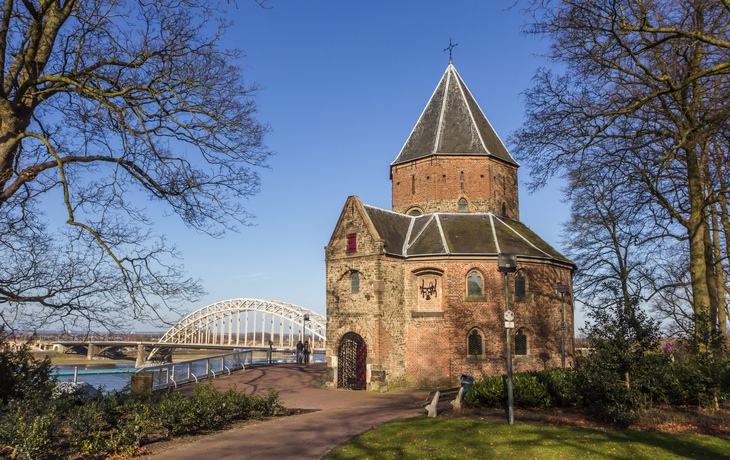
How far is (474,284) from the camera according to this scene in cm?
2592

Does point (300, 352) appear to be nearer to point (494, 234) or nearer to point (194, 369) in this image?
point (194, 369)

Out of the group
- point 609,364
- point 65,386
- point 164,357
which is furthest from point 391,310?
point 164,357

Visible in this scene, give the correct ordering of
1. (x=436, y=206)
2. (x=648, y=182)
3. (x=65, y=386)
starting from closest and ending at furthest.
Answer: (x=65, y=386), (x=648, y=182), (x=436, y=206)

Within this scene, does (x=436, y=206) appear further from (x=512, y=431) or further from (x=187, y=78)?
(x=187, y=78)

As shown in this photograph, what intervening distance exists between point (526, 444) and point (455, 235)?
685 inches

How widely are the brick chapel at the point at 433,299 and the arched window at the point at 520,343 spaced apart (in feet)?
0.17

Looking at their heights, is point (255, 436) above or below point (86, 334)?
below

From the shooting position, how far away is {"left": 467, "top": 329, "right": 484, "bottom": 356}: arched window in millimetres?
25141

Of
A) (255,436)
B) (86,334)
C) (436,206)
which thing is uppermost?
(436,206)

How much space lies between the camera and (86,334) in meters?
10.3

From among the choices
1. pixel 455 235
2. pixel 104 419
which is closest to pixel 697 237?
pixel 455 235

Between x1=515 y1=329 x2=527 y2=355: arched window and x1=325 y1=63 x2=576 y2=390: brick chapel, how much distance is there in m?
0.05

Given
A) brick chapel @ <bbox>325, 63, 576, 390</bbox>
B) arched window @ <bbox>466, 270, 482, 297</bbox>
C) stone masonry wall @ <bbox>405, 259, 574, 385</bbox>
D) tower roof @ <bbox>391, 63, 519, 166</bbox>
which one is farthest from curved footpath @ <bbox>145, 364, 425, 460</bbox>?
tower roof @ <bbox>391, 63, 519, 166</bbox>

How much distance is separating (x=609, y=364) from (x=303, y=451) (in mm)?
8605
